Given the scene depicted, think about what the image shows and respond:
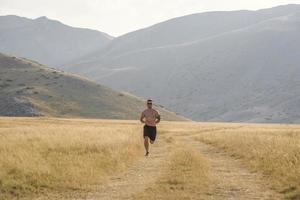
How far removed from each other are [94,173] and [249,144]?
12.3 metres

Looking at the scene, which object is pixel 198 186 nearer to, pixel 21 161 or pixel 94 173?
pixel 94 173

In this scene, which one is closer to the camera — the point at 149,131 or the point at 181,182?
the point at 181,182

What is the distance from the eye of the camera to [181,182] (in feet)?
46.2

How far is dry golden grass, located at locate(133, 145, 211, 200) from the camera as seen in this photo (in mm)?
12180

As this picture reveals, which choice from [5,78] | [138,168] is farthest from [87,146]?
[5,78]

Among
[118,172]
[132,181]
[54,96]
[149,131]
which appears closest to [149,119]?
[149,131]

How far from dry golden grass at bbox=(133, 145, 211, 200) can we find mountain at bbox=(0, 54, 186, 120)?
114 meters

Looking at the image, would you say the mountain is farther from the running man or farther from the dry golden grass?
the dry golden grass

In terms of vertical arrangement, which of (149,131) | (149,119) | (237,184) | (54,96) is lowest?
(54,96)

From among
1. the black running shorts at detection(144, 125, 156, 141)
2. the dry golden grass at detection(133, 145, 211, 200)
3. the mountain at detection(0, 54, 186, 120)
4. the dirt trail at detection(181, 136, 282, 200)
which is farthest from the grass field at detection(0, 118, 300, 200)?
the mountain at detection(0, 54, 186, 120)

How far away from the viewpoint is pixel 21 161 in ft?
50.9

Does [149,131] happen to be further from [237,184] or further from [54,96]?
[54,96]

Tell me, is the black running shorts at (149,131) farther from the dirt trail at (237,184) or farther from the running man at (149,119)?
the dirt trail at (237,184)

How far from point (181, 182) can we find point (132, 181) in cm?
144
